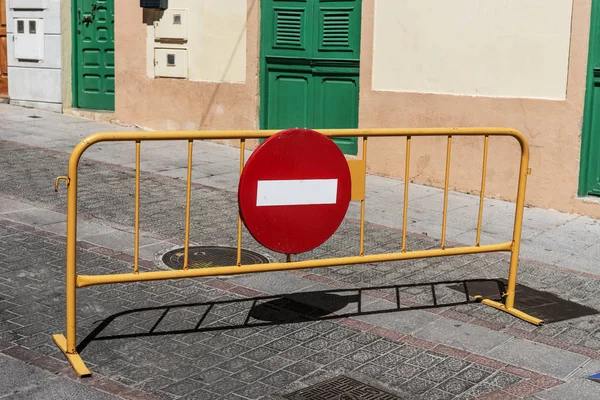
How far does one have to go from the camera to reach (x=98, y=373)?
551 centimetres

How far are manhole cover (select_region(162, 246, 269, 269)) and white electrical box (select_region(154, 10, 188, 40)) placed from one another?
20.6 feet

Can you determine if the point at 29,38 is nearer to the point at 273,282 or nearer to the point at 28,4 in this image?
the point at 28,4

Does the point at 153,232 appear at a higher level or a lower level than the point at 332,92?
lower

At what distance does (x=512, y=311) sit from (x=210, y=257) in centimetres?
266

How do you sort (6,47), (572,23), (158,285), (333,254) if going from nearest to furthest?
(158,285) → (333,254) → (572,23) → (6,47)

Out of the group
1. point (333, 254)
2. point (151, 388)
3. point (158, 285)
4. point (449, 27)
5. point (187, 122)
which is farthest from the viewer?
point (187, 122)

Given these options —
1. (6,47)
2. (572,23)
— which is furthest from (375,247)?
(6,47)

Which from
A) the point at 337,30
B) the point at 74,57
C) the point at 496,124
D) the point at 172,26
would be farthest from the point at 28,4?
the point at 496,124

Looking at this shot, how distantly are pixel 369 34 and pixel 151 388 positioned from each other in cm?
767

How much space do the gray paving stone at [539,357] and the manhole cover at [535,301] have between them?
63cm

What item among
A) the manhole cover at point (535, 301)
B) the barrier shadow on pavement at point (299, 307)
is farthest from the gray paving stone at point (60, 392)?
the manhole cover at point (535, 301)

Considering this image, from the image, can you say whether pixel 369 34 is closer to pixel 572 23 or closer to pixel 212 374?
pixel 572 23

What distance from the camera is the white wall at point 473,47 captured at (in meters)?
10.6

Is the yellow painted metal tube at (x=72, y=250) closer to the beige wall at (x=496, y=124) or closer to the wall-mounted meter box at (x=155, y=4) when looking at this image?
the beige wall at (x=496, y=124)
